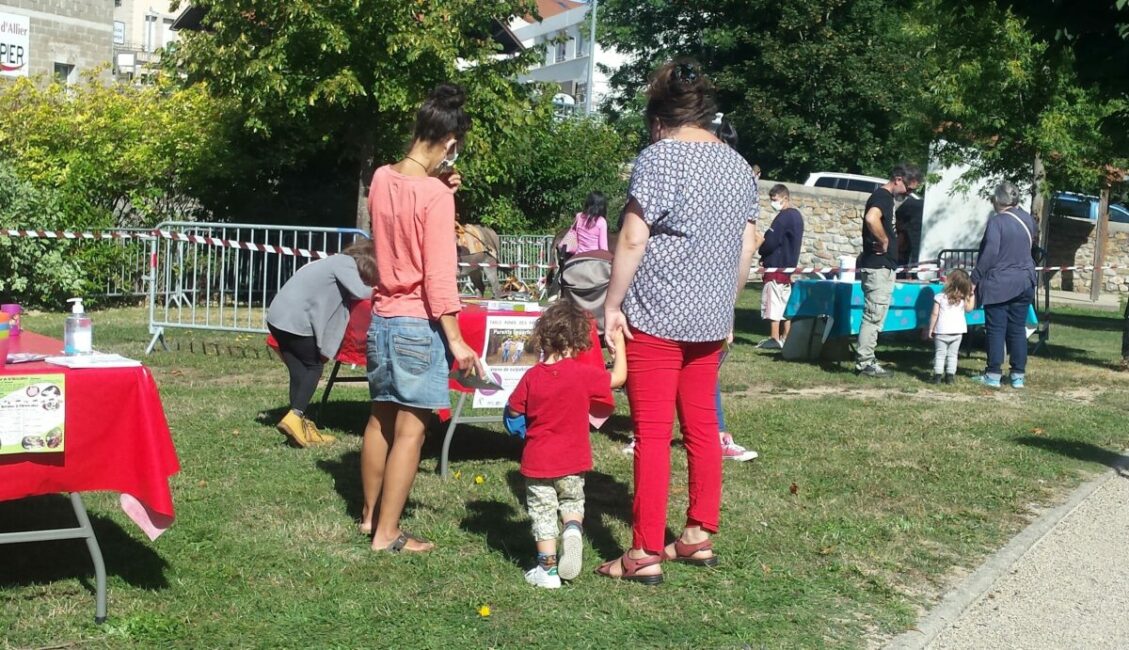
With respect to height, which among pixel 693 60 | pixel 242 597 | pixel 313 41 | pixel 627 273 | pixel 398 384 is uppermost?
pixel 313 41

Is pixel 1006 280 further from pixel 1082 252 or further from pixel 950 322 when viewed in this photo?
pixel 1082 252

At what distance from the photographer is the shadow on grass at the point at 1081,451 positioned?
8195 millimetres

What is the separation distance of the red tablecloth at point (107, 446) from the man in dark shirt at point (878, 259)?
8.38 meters

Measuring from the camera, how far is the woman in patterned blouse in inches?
196

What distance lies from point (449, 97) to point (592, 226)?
6.61 metres

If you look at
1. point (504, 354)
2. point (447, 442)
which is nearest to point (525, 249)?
point (504, 354)

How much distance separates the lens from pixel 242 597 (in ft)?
16.0

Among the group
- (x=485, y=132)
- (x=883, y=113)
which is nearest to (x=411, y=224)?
(x=485, y=132)

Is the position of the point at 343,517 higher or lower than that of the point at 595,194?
Answer: lower

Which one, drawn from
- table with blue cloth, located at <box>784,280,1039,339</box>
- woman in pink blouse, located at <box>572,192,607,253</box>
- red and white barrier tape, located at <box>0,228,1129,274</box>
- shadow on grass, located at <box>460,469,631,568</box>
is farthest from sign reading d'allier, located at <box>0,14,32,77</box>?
shadow on grass, located at <box>460,469,631,568</box>

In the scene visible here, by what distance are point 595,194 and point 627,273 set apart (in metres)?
7.24

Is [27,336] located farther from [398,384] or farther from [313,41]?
[313,41]

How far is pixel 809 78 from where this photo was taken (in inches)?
1425

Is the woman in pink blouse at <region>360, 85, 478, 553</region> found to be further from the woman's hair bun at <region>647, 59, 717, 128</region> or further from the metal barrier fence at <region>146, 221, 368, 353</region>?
the metal barrier fence at <region>146, 221, 368, 353</region>
